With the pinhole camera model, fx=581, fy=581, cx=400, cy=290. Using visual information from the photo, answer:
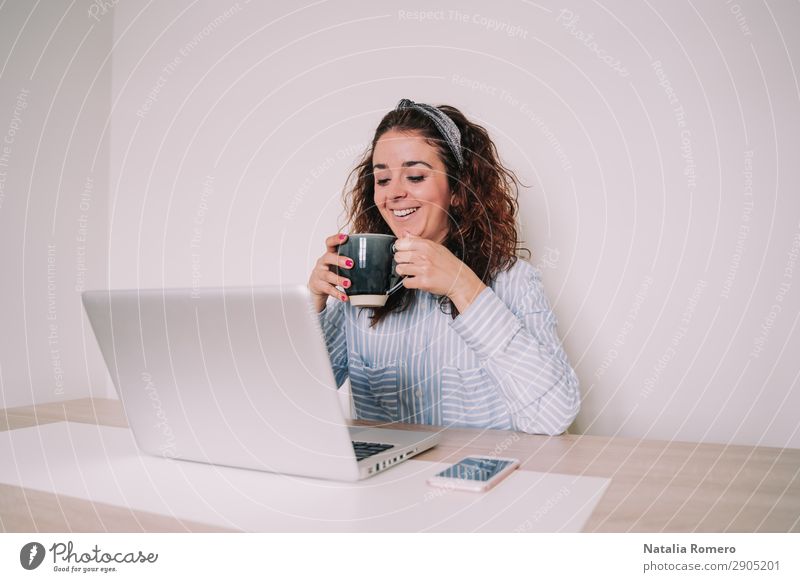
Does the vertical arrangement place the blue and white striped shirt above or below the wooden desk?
above

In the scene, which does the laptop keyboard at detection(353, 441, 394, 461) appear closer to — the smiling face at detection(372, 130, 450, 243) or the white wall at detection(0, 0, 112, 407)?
the smiling face at detection(372, 130, 450, 243)

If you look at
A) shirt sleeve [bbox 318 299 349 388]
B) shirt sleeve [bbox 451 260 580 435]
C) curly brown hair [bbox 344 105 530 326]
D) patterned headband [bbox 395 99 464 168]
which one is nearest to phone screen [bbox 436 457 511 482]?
shirt sleeve [bbox 451 260 580 435]

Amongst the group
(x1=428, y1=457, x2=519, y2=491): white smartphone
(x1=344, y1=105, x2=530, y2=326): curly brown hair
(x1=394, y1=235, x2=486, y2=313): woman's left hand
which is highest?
(x1=344, y1=105, x2=530, y2=326): curly brown hair

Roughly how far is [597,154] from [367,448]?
82 cm

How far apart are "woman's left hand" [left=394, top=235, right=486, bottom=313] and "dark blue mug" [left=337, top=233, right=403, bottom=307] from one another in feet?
0.09

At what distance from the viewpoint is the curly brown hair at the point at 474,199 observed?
121 cm

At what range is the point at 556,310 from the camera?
1.29 meters

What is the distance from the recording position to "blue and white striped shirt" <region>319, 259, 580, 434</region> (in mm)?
897

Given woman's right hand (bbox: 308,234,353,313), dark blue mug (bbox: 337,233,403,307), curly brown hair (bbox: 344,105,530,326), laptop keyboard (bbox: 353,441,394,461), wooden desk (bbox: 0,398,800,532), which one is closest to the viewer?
wooden desk (bbox: 0,398,800,532)

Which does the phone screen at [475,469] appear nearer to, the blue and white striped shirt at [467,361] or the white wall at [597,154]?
the blue and white striped shirt at [467,361]

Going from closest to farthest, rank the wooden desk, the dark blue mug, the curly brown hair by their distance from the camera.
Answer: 1. the wooden desk
2. the dark blue mug
3. the curly brown hair

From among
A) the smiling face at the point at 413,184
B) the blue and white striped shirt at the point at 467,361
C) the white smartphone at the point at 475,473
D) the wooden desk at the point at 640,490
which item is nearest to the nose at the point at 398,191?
the smiling face at the point at 413,184
